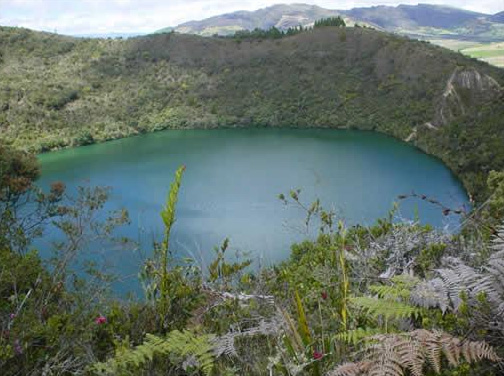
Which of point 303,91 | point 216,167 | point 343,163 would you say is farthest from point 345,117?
point 216,167

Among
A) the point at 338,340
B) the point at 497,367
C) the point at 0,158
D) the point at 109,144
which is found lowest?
the point at 109,144

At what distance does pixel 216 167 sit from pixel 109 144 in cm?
1342

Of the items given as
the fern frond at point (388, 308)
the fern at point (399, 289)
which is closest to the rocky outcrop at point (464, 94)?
the fern at point (399, 289)

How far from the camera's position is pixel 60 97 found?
39969 millimetres

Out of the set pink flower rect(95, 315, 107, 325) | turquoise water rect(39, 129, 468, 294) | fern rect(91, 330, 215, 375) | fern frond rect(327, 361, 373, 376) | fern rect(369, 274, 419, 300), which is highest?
fern rect(369, 274, 419, 300)

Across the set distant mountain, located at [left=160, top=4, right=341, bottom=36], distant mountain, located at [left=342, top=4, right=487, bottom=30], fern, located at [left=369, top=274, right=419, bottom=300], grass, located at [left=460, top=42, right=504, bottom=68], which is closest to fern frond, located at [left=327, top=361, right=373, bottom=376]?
fern, located at [left=369, top=274, right=419, bottom=300]

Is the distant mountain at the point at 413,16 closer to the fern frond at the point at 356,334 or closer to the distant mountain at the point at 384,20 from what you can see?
the distant mountain at the point at 384,20

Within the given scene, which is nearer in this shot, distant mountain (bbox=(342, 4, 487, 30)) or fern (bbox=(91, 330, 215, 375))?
fern (bbox=(91, 330, 215, 375))

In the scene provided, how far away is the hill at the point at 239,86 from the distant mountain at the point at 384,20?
11226 cm

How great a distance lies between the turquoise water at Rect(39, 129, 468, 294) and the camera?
50.1ft

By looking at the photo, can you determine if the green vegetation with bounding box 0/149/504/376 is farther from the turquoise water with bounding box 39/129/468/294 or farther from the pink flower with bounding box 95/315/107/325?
the turquoise water with bounding box 39/129/468/294

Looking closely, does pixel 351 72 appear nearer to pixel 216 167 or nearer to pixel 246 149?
pixel 246 149

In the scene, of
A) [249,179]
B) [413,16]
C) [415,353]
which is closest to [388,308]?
[415,353]

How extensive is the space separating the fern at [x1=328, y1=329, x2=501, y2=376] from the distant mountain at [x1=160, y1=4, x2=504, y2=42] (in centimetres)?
16050
